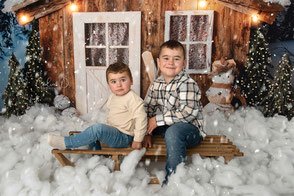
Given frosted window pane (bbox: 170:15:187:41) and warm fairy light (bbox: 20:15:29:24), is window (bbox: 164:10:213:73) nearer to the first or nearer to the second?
frosted window pane (bbox: 170:15:187:41)

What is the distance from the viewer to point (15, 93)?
4418 mm

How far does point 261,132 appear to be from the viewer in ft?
11.8

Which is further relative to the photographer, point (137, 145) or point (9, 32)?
point (9, 32)

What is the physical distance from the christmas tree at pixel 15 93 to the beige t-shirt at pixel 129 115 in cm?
260

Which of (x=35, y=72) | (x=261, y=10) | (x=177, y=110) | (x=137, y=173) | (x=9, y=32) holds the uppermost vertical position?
(x=261, y=10)

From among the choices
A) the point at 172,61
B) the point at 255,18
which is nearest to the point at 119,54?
the point at 172,61

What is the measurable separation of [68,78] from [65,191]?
3253 millimetres

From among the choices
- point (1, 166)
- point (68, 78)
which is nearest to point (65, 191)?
point (1, 166)

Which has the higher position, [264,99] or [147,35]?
[147,35]

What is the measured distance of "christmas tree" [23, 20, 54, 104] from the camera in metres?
4.56

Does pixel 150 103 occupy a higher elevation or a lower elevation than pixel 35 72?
lower

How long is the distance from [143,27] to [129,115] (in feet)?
8.63

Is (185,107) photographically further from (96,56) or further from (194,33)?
(96,56)

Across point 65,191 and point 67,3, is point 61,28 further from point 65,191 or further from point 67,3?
point 65,191
